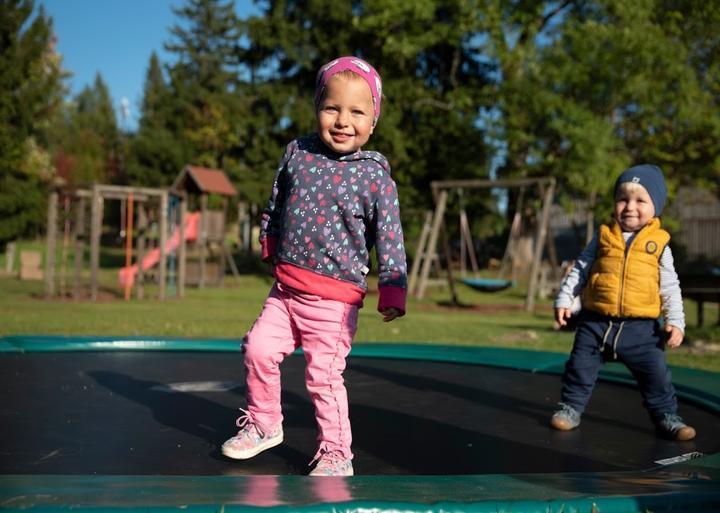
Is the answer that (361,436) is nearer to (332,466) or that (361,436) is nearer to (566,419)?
(332,466)

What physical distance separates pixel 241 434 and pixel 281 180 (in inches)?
25.1

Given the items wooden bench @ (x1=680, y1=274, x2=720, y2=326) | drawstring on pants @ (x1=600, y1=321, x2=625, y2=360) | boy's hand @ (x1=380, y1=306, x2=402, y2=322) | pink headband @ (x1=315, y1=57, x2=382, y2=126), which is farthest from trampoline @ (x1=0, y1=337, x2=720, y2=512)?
wooden bench @ (x1=680, y1=274, x2=720, y2=326)

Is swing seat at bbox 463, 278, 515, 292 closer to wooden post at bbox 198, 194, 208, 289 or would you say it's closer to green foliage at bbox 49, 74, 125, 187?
wooden post at bbox 198, 194, 208, 289

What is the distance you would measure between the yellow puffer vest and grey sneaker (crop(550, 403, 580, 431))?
1.05 ft

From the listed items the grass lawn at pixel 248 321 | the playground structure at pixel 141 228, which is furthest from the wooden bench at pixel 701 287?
the playground structure at pixel 141 228

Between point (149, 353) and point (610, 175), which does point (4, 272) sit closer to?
point (610, 175)

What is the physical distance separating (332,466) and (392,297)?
1.32 ft

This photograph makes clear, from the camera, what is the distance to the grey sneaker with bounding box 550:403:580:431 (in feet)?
7.70

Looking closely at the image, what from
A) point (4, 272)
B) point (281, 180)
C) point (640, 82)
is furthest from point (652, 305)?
point (4, 272)

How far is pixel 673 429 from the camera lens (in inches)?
89.1

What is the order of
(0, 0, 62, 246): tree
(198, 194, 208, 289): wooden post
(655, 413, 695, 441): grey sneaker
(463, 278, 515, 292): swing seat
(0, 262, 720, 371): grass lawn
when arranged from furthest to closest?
(0, 0, 62, 246): tree < (198, 194, 208, 289): wooden post < (463, 278, 515, 292): swing seat < (0, 262, 720, 371): grass lawn < (655, 413, 695, 441): grey sneaker

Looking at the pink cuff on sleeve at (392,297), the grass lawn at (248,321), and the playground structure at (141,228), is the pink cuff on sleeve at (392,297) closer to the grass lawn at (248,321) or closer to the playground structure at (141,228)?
the grass lawn at (248,321)

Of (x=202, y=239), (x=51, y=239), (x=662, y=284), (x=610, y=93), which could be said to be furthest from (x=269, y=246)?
(x=202, y=239)

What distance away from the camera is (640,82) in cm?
1180
